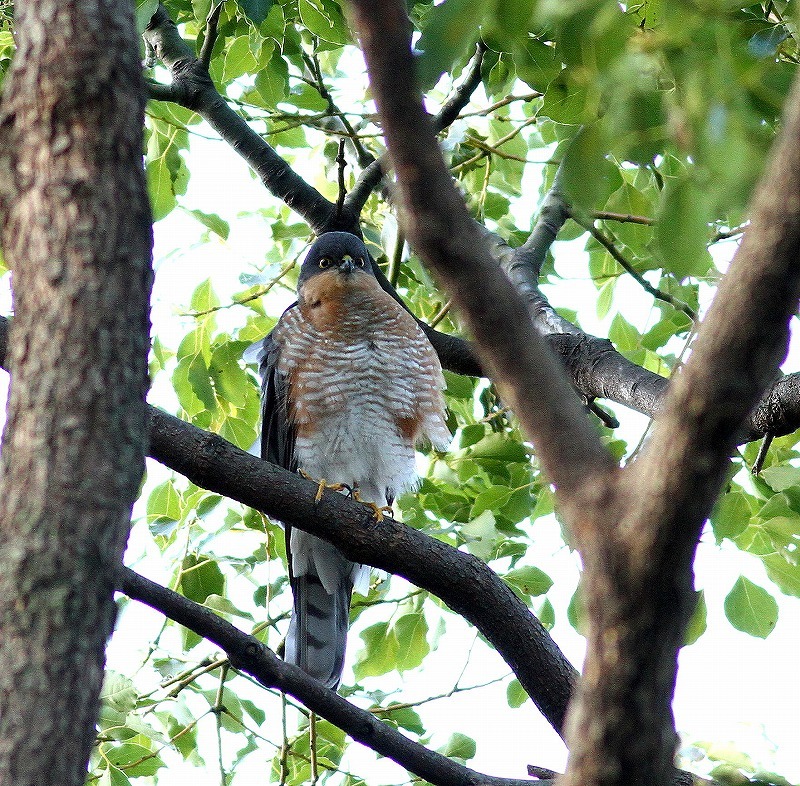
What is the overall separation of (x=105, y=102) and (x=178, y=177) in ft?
11.0

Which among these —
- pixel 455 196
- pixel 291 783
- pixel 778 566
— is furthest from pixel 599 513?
pixel 291 783

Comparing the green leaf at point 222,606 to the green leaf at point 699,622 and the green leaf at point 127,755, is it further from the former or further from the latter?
the green leaf at point 699,622

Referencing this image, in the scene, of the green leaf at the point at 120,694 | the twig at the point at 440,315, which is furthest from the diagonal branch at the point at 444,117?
the green leaf at the point at 120,694

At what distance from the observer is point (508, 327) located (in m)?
1.18

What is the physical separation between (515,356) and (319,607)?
3.84m

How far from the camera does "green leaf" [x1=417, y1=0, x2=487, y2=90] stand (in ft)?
4.96

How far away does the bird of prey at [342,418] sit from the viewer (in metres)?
4.91

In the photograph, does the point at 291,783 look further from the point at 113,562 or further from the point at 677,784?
the point at 113,562

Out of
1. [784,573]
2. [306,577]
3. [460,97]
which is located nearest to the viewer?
[784,573]

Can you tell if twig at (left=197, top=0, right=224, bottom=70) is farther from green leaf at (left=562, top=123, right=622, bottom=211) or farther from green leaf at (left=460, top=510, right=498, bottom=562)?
green leaf at (left=562, top=123, right=622, bottom=211)

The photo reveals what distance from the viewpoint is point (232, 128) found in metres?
4.82

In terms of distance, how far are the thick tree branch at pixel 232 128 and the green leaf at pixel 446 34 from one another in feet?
10.7

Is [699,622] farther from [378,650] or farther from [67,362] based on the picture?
[67,362]

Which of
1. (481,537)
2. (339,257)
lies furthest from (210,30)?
(481,537)
